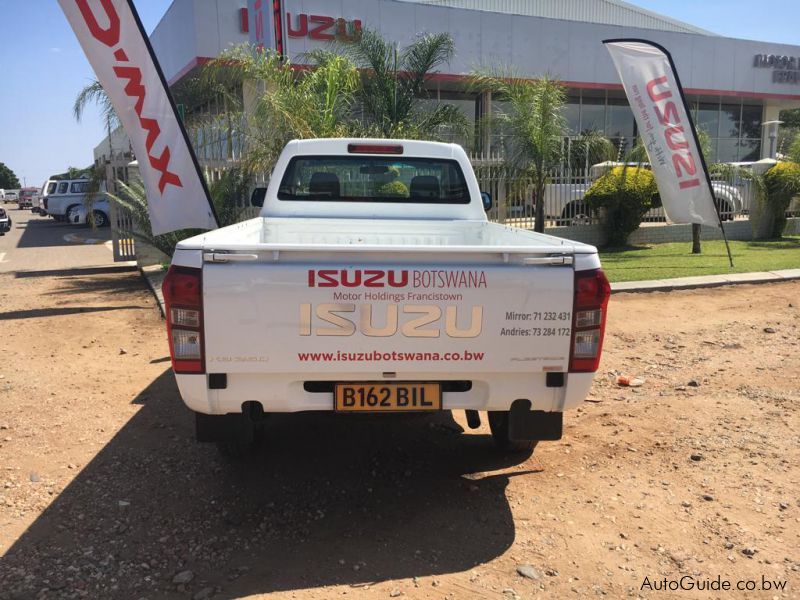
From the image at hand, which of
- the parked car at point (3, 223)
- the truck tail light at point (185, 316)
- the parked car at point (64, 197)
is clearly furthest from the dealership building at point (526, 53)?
the truck tail light at point (185, 316)

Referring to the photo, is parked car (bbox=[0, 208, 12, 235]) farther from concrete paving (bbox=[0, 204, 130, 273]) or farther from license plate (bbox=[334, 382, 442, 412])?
license plate (bbox=[334, 382, 442, 412])

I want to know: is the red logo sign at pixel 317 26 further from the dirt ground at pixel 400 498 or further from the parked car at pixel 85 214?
the dirt ground at pixel 400 498

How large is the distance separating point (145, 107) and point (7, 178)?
12108cm

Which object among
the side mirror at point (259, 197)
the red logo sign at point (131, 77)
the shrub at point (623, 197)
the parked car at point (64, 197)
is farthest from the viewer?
the parked car at point (64, 197)

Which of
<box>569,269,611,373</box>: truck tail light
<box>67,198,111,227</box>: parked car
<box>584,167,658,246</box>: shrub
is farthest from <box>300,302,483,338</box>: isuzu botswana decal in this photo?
<box>67,198,111,227</box>: parked car

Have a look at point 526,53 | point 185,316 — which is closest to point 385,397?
point 185,316

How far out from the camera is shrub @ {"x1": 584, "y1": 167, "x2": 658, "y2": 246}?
1384 cm

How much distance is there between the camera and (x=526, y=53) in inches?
823

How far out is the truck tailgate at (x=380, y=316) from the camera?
9.94ft

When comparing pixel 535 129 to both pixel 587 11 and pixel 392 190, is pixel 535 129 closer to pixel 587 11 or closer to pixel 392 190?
pixel 392 190

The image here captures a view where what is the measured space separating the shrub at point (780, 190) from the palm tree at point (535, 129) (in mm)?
5426

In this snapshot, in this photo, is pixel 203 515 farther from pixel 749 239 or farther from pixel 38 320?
pixel 749 239

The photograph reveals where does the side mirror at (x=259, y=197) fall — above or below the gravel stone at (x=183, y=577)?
above

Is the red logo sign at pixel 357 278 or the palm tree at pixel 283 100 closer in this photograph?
the red logo sign at pixel 357 278
